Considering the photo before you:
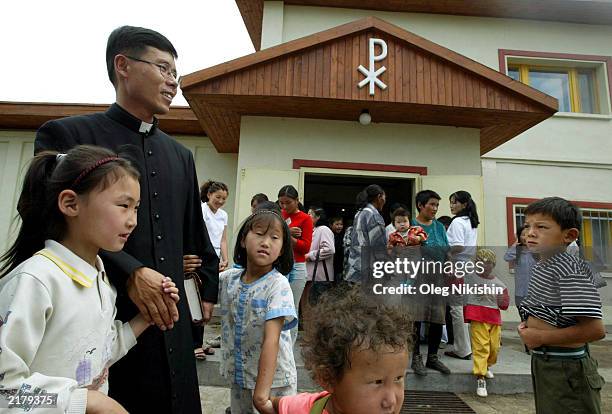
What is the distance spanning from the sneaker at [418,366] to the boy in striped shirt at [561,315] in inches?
80.3

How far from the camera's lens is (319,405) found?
4.11 feet

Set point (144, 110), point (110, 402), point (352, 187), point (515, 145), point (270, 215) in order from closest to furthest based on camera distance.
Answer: point (110, 402) < point (144, 110) < point (270, 215) < point (515, 145) < point (352, 187)

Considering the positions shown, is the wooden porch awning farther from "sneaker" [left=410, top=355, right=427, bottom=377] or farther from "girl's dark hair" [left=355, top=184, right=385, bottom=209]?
"sneaker" [left=410, top=355, right=427, bottom=377]

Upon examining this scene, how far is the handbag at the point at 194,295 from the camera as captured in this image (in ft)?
5.92

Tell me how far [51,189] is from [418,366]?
12.4ft

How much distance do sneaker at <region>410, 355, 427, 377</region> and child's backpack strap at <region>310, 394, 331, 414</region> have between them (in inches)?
122

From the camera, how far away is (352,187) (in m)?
11.2

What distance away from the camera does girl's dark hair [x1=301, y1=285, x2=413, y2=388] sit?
1.20 meters

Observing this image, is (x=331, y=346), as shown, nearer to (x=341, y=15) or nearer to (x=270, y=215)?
(x=270, y=215)

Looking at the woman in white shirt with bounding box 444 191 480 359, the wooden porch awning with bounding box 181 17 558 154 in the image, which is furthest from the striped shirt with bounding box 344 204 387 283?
the wooden porch awning with bounding box 181 17 558 154

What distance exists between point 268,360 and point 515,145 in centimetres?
920

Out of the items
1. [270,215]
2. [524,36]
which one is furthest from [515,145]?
[270,215]

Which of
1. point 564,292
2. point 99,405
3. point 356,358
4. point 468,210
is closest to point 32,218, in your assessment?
point 99,405

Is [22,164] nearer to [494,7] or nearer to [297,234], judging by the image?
[297,234]
